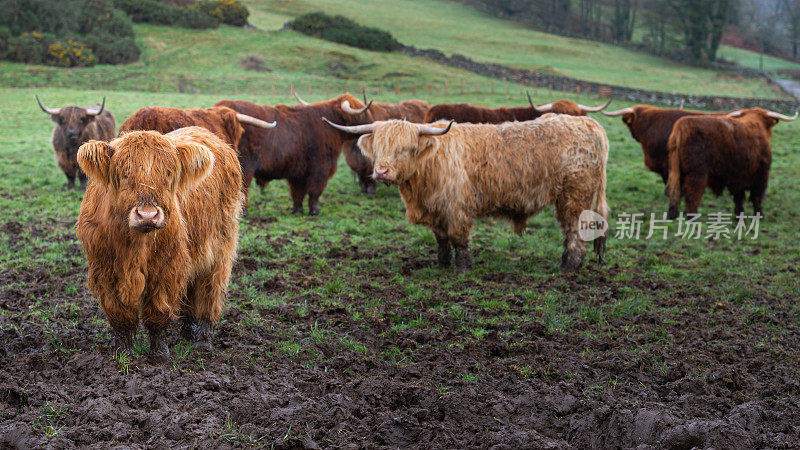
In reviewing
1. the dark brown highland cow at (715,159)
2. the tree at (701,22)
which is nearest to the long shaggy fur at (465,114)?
the dark brown highland cow at (715,159)

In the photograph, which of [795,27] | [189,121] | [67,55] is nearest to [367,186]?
[189,121]

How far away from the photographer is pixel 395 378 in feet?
13.1

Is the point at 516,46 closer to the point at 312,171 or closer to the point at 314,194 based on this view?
the point at 312,171

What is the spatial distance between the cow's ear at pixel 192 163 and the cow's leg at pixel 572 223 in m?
4.32

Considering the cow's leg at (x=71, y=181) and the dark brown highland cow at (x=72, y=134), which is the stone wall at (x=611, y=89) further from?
the cow's leg at (x=71, y=181)

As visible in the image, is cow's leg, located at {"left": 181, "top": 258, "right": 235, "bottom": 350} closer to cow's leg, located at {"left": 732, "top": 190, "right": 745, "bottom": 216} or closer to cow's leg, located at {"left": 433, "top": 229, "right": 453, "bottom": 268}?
cow's leg, located at {"left": 433, "top": 229, "right": 453, "bottom": 268}

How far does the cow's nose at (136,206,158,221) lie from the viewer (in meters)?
3.19

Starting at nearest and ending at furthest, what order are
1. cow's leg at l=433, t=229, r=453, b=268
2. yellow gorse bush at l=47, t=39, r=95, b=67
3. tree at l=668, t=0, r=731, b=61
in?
cow's leg at l=433, t=229, r=453, b=268 → yellow gorse bush at l=47, t=39, r=95, b=67 → tree at l=668, t=0, r=731, b=61

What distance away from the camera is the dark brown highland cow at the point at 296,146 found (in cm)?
876

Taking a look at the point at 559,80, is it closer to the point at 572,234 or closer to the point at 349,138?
the point at 349,138

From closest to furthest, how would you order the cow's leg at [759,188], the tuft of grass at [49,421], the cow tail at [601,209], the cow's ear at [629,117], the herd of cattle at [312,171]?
the tuft of grass at [49,421]
the herd of cattle at [312,171]
the cow tail at [601,209]
the cow's leg at [759,188]
the cow's ear at [629,117]

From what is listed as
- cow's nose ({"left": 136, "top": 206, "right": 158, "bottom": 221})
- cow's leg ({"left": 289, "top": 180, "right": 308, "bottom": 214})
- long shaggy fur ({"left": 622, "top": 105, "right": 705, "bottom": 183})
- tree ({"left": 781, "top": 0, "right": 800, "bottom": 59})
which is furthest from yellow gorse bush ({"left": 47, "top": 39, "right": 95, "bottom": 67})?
tree ({"left": 781, "top": 0, "right": 800, "bottom": 59})

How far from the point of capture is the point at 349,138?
1020 cm

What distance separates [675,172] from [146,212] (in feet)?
27.3
